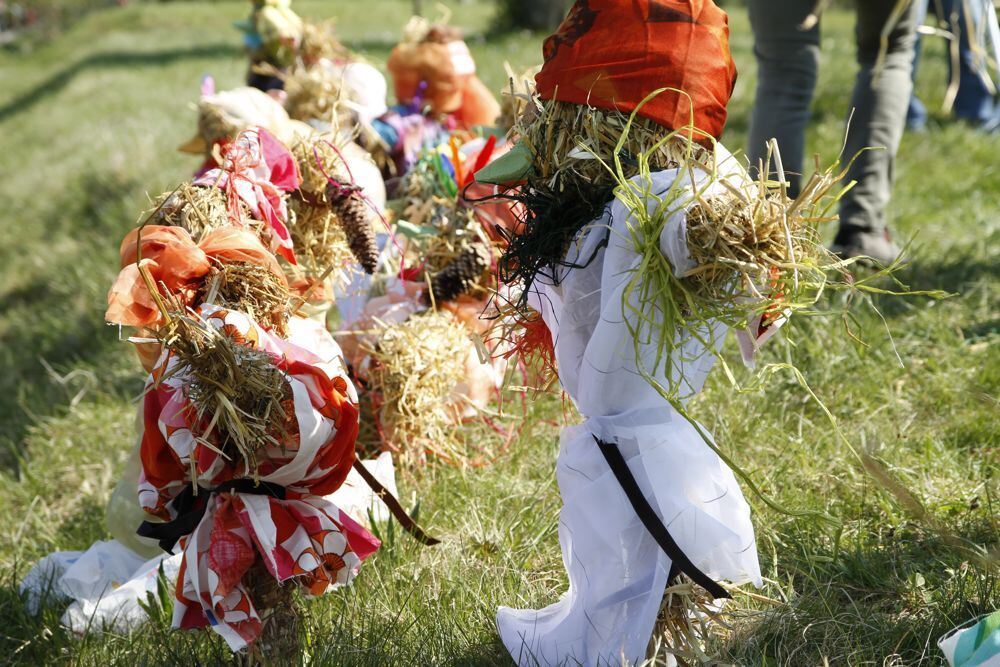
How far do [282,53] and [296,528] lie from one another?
2.85 metres

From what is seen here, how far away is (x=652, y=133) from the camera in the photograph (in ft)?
6.02

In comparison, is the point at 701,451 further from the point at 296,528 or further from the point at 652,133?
the point at 296,528

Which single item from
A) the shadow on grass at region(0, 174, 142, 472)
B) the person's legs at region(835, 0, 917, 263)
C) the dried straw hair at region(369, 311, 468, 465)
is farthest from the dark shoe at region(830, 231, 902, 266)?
the shadow on grass at region(0, 174, 142, 472)

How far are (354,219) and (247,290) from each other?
0.65m

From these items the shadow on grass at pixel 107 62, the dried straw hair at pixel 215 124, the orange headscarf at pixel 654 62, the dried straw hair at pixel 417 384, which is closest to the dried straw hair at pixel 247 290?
the orange headscarf at pixel 654 62

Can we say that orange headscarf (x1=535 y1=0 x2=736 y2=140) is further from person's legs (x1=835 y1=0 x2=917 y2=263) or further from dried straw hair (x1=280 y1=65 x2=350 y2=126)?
dried straw hair (x1=280 y1=65 x2=350 y2=126)

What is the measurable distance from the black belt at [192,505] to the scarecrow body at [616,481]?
0.62 metres

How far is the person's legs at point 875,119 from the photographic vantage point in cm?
334

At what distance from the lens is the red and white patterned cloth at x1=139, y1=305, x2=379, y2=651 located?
1.88 metres

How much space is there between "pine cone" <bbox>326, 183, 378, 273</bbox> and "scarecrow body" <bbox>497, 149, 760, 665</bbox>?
2.59 ft

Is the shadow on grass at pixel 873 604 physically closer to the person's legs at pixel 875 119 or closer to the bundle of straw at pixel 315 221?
the bundle of straw at pixel 315 221

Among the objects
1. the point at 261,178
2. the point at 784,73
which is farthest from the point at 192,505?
the point at 784,73

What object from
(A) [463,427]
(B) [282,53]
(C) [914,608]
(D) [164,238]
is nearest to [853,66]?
(B) [282,53]

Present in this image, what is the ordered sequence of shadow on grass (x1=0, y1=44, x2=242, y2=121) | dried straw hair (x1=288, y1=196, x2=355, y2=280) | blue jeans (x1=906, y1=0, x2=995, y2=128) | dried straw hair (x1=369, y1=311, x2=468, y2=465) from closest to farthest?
1. dried straw hair (x1=288, y1=196, x2=355, y2=280)
2. dried straw hair (x1=369, y1=311, x2=468, y2=465)
3. blue jeans (x1=906, y1=0, x2=995, y2=128)
4. shadow on grass (x1=0, y1=44, x2=242, y2=121)
